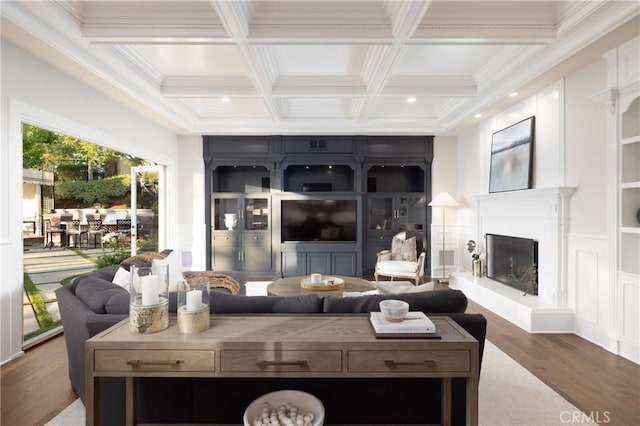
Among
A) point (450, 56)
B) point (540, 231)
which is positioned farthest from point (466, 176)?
point (450, 56)

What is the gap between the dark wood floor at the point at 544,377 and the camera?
1945mm

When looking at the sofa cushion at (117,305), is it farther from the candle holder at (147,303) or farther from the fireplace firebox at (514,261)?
the fireplace firebox at (514,261)

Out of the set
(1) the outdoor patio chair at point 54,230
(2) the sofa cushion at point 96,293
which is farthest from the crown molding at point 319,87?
(1) the outdoor patio chair at point 54,230

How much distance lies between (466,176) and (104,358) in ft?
18.3

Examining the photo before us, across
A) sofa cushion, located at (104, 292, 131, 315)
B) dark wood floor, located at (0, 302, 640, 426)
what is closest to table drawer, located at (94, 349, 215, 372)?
sofa cushion, located at (104, 292, 131, 315)

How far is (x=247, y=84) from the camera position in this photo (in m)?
3.93

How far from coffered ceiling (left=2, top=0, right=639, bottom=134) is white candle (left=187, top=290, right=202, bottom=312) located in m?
2.01

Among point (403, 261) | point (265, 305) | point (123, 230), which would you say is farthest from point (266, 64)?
point (123, 230)

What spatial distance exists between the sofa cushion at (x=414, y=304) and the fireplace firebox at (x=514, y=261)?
265 cm

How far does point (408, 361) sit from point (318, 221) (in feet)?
15.2

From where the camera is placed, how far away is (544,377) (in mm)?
2342

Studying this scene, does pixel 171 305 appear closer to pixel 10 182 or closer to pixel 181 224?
pixel 10 182

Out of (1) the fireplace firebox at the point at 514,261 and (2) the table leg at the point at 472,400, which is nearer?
(2) the table leg at the point at 472,400

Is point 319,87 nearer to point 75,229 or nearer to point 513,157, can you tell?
point 513,157
